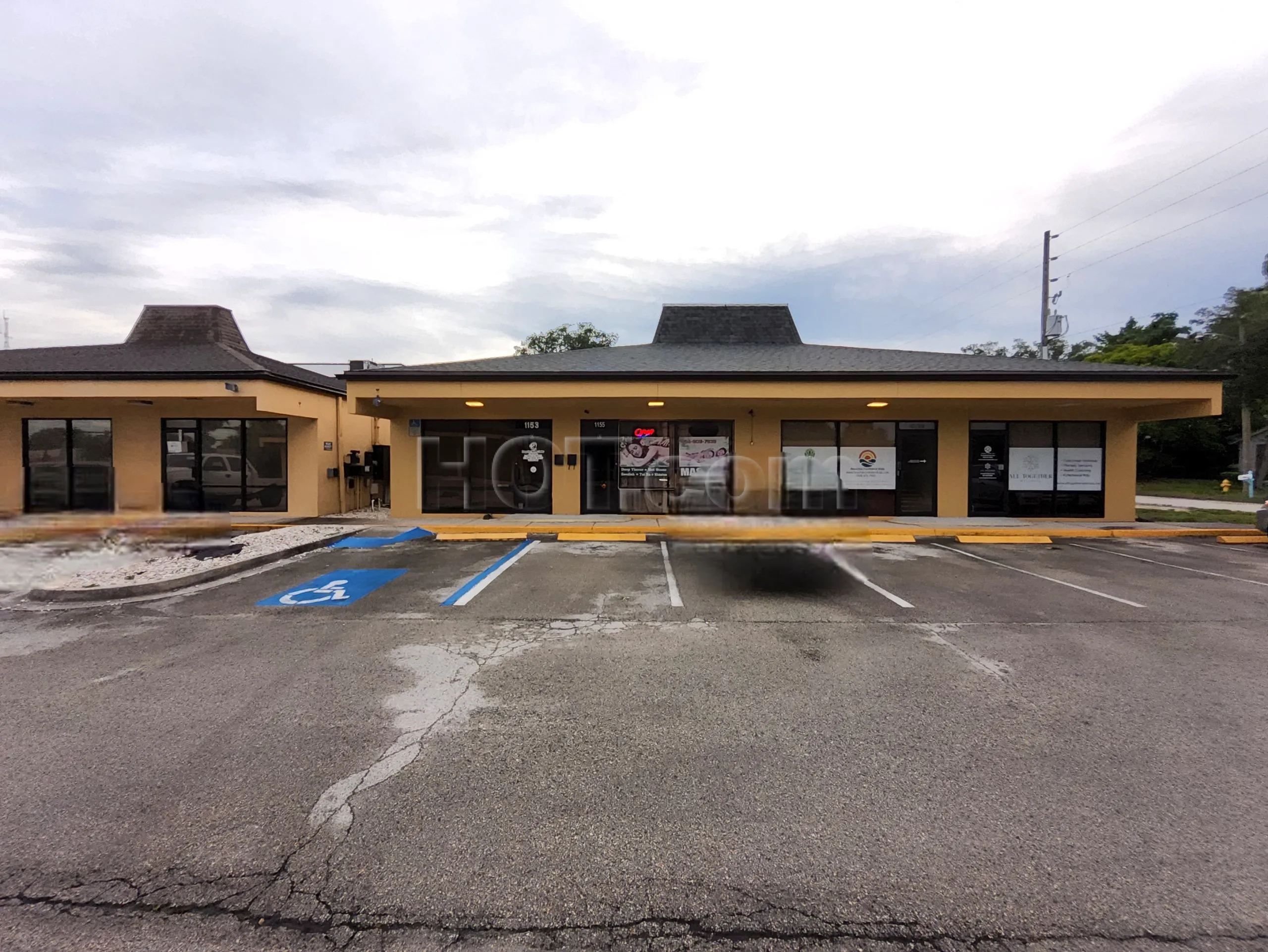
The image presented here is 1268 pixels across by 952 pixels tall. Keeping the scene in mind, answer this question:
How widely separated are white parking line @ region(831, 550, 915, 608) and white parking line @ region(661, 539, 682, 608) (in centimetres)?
261

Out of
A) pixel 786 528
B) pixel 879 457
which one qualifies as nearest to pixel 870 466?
pixel 879 457

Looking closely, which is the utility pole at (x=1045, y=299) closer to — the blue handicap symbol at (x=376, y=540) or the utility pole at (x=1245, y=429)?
the utility pole at (x=1245, y=429)

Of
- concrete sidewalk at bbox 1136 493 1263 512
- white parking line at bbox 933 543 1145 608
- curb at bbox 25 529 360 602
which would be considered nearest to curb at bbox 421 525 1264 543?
white parking line at bbox 933 543 1145 608

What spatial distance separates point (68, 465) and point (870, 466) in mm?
21237

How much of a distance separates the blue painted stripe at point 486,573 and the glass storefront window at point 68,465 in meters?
12.4

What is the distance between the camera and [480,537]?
468 inches

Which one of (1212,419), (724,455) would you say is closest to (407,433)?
(724,455)

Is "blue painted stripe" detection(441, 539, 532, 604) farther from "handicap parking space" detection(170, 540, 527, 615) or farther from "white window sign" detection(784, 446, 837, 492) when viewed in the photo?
"white window sign" detection(784, 446, 837, 492)

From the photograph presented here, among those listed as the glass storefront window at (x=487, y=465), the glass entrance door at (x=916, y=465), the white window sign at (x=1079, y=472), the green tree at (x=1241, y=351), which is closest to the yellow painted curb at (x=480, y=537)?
the glass storefront window at (x=487, y=465)

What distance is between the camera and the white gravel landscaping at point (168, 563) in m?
7.30

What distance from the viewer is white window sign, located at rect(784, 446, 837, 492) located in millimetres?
12875

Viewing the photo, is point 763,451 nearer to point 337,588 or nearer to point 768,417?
point 768,417

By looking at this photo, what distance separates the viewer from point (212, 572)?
26.6 feet

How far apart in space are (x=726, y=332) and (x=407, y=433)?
10562 millimetres
